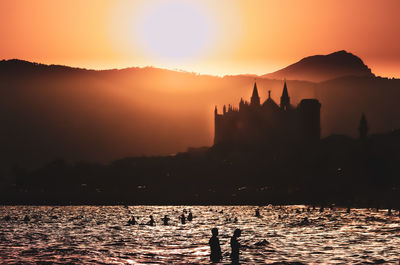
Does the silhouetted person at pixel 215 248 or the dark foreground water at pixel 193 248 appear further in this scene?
the dark foreground water at pixel 193 248

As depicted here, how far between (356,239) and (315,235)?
9653mm

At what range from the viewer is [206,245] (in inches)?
3004

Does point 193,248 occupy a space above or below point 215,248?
below

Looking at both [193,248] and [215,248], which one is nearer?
[215,248]

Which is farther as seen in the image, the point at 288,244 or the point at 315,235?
the point at 315,235

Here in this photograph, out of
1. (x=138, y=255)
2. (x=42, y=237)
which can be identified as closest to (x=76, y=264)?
(x=138, y=255)

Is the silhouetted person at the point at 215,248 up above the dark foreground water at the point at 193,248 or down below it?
above

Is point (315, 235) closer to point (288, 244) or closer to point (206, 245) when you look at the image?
point (288, 244)

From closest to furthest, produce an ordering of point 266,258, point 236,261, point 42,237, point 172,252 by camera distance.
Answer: point 236,261
point 266,258
point 172,252
point 42,237

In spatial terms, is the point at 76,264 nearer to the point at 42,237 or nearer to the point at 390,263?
the point at 390,263

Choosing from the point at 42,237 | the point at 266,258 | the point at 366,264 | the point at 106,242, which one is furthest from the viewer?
the point at 42,237

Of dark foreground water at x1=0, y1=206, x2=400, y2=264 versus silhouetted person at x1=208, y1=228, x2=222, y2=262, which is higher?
silhouetted person at x1=208, y1=228, x2=222, y2=262

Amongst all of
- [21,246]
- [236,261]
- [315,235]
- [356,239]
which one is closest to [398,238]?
[356,239]

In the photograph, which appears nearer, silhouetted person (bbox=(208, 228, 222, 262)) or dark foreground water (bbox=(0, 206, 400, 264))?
silhouetted person (bbox=(208, 228, 222, 262))
